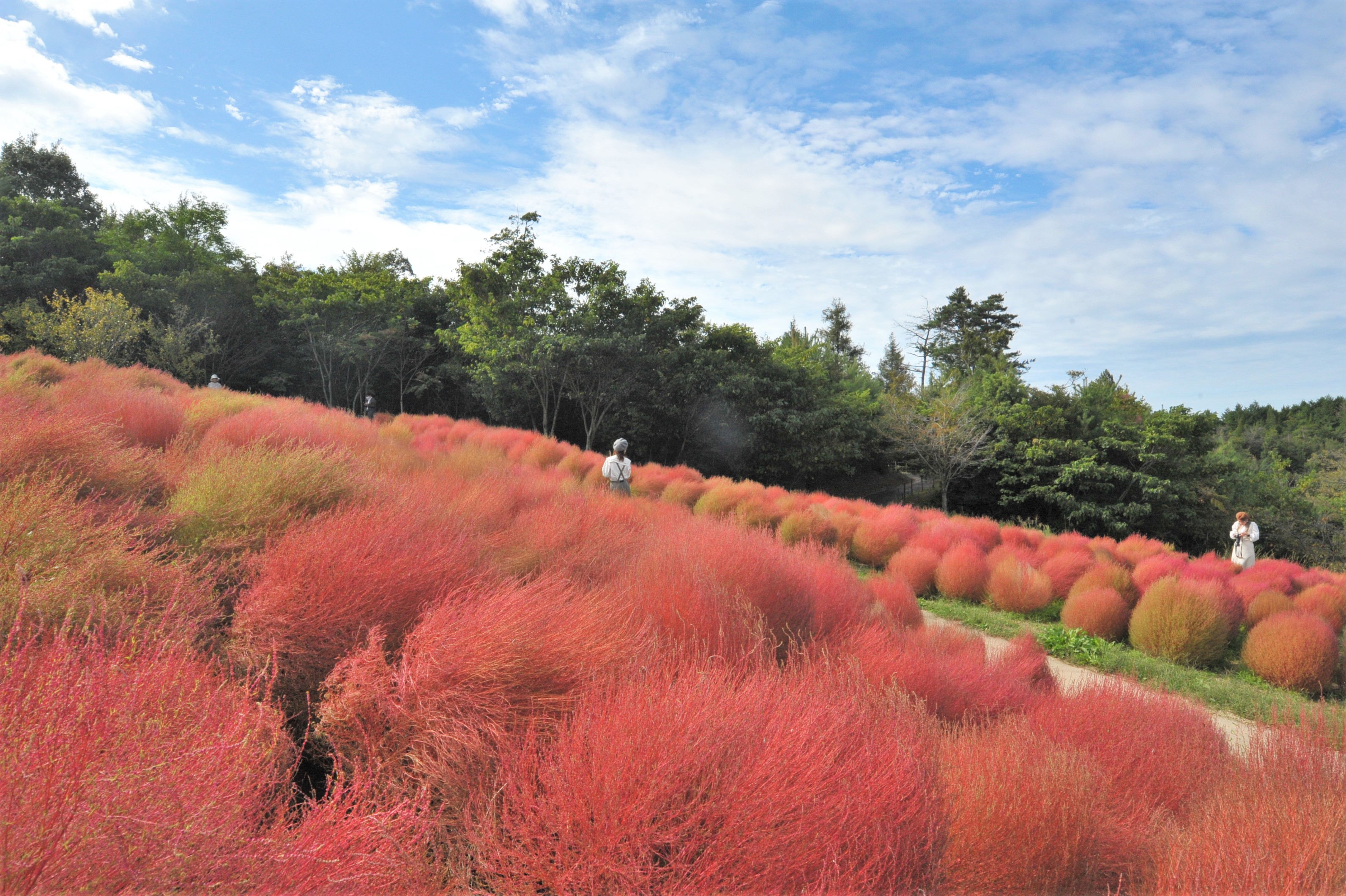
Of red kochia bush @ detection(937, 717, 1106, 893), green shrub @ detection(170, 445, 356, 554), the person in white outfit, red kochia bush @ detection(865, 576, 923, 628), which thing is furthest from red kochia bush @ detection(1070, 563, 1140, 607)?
green shrub @ detection(170, 445, 356, 554)

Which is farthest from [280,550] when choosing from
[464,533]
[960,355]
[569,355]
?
[960,355]

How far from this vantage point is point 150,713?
2000mm

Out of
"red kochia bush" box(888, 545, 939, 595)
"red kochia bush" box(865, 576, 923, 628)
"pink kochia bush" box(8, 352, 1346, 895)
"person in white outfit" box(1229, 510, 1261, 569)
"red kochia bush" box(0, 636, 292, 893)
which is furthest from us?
"person in white outfit" box(1229, 510, 1261, 569)

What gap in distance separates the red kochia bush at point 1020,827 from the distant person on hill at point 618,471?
6.45m

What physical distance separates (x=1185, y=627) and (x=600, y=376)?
686 inches

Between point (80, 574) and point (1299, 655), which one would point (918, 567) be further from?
point (80, 574)

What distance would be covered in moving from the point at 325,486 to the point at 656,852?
3.92 meters

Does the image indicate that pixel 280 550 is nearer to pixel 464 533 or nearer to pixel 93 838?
pixel 464 533

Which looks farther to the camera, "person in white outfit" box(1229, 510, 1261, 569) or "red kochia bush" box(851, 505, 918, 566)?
"red kochia bush" box(851, 505, 918, 566)

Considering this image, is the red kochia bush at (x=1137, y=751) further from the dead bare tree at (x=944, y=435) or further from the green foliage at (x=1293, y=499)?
the green foliage at (x=1293, y=499)

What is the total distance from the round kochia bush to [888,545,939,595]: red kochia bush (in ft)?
9.44

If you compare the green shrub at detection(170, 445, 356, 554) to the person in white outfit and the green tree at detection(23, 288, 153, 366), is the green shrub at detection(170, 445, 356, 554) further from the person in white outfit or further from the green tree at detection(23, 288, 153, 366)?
the green tree at detection(23, 288, 153, 366)

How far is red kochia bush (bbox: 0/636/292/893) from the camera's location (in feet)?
4.54

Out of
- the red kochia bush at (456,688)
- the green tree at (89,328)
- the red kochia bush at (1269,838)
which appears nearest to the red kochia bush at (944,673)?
the red kochia bush at (1269,838)
